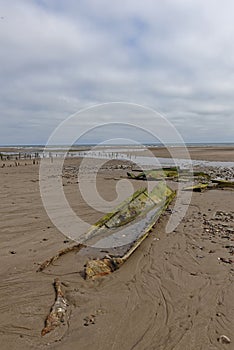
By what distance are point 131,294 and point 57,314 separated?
1.26 metres

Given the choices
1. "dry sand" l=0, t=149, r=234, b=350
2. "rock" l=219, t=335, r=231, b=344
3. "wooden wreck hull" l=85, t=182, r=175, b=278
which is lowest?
"rock" l=219, t=335, r=231, b=344

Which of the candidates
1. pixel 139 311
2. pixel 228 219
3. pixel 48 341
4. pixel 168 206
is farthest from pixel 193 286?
pixel 168 206

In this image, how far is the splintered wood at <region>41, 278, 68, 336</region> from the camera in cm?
385

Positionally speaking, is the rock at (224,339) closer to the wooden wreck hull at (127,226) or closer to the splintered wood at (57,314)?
A: the splintered wood at (57,314)

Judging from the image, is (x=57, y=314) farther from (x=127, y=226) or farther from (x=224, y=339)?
(x=127, y=226)

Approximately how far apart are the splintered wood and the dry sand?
83mm

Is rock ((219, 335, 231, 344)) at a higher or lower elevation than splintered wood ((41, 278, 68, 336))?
lower

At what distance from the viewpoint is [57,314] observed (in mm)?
4125

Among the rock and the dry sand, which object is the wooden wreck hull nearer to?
the dry sand

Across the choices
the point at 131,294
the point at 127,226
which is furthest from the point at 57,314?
the point at 127,226

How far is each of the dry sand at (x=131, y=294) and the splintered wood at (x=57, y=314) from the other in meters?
0.08

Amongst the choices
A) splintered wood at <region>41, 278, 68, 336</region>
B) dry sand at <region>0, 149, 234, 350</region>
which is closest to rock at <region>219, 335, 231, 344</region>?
dry sand at <region>0, 149, 234, 350</region>

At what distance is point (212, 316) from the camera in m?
4.22

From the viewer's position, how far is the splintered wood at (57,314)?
3850mm
